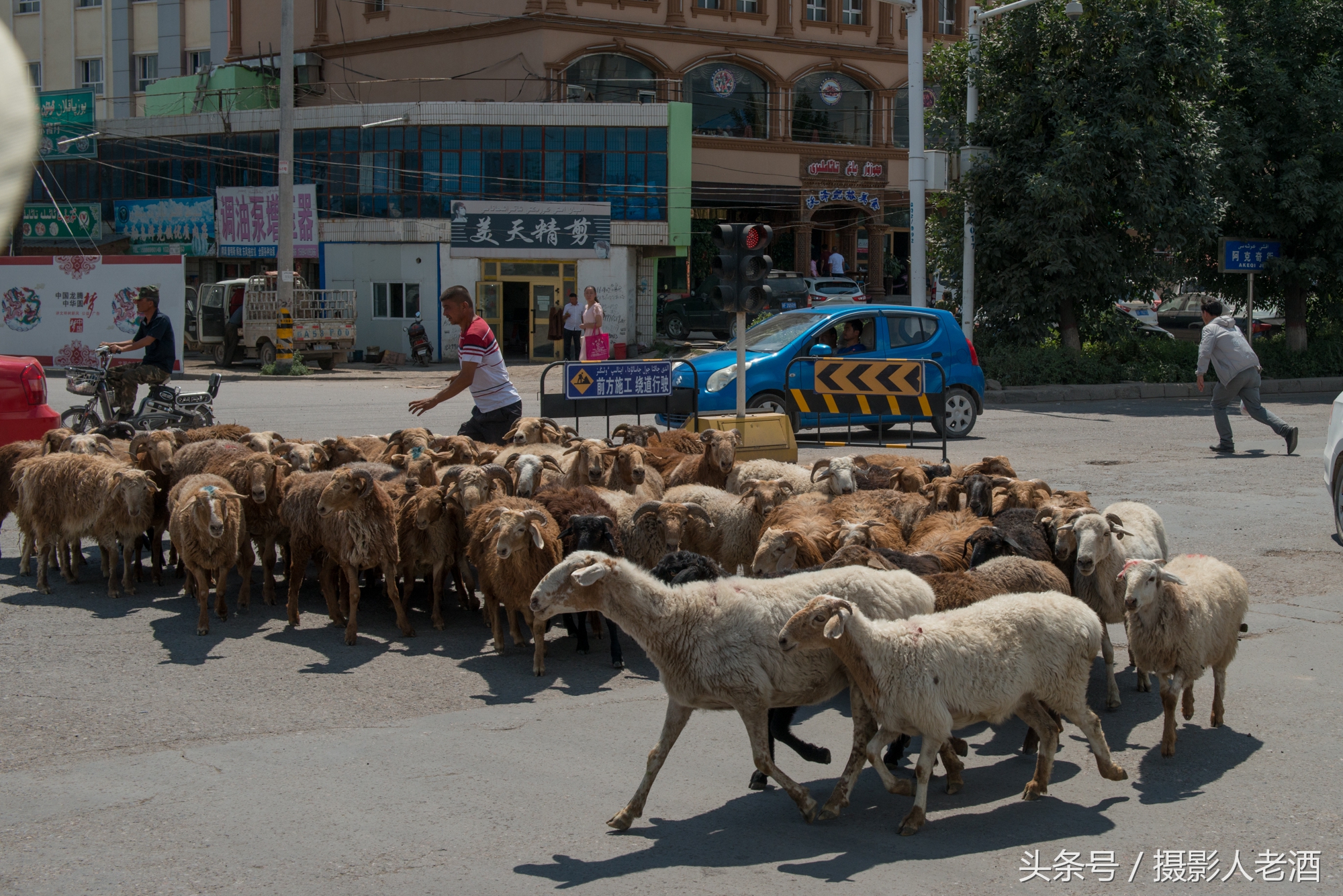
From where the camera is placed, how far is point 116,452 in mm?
10992

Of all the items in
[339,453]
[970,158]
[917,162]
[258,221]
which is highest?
A: [258,221]

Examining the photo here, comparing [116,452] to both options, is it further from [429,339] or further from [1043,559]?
[429,339]

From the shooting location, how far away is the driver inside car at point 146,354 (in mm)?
13922

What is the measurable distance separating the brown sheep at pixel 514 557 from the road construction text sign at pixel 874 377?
25.4 ft

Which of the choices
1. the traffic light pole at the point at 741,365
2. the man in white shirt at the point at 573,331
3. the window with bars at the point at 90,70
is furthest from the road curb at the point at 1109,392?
the window with bars at the point at 90,70

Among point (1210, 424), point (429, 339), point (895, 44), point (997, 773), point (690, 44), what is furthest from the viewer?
point (895, 44)

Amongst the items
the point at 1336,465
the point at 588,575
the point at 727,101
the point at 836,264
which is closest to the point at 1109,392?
the point at 1336,465

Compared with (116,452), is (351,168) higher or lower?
higher

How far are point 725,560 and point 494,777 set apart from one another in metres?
3.60

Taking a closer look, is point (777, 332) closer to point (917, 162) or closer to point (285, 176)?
point (917, 162)

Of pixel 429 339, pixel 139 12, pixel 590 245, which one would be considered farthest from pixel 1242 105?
pixel 139 12

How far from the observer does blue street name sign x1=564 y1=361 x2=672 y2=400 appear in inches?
554

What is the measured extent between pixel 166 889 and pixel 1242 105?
2916 cm

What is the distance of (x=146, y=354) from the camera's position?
14508 mm
